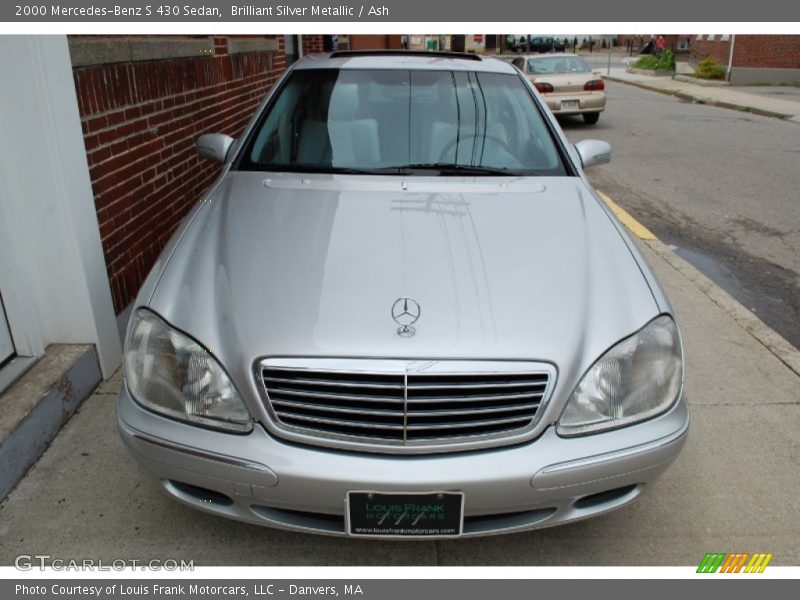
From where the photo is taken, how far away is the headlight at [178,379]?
2.06 metres

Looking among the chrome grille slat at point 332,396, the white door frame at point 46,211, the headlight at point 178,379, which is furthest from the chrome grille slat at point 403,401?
the white door frame at point 46,211

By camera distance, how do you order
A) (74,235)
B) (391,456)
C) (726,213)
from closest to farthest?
(391,456) < (74,235) < (726,213)

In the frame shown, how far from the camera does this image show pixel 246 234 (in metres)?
2.55

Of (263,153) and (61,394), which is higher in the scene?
(263,153)

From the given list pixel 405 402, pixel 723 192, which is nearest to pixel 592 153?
pixel 405 402

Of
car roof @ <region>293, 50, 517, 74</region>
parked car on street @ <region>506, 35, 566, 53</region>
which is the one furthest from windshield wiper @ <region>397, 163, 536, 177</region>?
parked car on street @ <region>506, 35, 566, 53</region>

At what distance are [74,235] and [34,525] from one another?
4.27 feet

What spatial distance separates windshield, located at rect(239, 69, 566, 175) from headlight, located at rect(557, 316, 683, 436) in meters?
1.22

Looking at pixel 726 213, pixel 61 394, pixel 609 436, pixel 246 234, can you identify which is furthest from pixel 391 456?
pixel 726 213

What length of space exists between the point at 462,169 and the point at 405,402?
149 cm

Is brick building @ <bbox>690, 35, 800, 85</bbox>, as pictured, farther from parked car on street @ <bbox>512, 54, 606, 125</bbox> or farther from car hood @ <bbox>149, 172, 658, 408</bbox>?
car hood @ <bbox>149, 172, 658, 408</bbox>

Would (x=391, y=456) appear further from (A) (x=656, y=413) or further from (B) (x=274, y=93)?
(B) (x=274, y=93)

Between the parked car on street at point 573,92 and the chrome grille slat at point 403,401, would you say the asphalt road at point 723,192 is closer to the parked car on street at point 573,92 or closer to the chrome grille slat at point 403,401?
the parked car on street at point 573,92

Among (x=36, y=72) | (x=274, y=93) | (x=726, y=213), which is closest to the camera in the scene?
(x=36, y=72)
